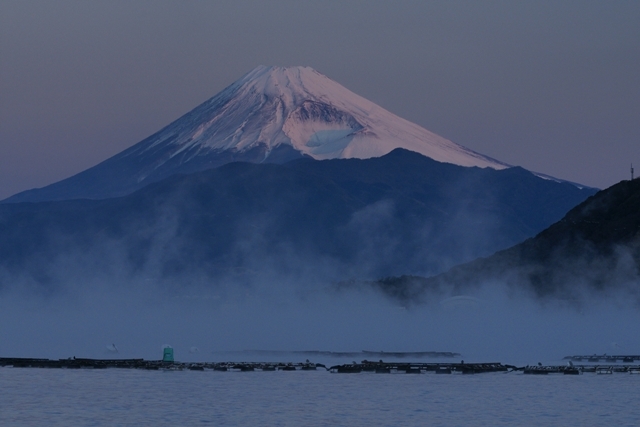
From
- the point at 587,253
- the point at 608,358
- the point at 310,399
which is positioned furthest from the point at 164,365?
the point at 587,253

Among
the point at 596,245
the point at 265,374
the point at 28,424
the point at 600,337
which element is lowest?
the point at 28,424

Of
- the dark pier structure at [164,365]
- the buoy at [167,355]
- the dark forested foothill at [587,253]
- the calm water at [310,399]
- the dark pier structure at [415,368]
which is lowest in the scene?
the calm water at [310,399]

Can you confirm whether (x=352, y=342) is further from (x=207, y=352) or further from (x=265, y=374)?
(x=265, y=374)

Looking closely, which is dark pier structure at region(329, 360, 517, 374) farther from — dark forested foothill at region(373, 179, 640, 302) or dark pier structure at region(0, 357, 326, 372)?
dark forested foothill at region(373, 179, 640, 302)

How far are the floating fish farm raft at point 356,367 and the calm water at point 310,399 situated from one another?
1644 millimetres

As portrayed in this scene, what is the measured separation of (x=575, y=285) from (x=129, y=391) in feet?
285

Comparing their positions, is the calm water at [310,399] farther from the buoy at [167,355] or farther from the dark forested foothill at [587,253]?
the dark forested foothill at [587,253]

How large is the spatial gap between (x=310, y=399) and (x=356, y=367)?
73.7 ft

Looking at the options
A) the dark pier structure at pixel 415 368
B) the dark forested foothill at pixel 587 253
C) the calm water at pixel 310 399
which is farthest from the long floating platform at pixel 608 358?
the dark forested foothill at pixel 587 253

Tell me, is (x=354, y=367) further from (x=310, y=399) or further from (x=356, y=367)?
(x=310, y=399)

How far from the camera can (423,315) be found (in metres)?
183

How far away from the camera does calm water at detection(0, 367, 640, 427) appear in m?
72.1

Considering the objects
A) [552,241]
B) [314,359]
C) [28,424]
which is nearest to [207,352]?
[314,359]

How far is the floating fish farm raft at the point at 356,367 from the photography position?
337ft
